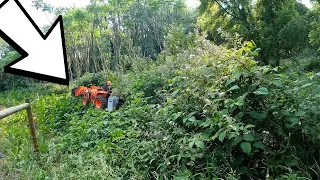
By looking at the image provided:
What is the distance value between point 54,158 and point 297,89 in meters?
2.46

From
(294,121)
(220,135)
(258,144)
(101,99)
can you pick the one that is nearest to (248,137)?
(258,144)

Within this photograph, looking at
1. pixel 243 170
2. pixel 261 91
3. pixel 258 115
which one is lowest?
pixel 243 170

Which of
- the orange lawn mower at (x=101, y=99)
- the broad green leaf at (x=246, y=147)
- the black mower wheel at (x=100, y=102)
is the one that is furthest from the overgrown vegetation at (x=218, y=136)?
the black mower wheel at (x=100, y=102)

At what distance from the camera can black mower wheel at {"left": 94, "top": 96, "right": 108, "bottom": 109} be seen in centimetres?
523

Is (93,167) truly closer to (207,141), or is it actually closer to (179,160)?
(179,160)

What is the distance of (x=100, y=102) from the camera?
17.5 ft

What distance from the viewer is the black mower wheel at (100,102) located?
17.2 feet

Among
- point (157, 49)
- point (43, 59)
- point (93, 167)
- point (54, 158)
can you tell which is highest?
point (43, 59)

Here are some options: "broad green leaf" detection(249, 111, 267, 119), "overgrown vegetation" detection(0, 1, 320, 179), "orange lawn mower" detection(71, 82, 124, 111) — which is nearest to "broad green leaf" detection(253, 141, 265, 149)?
"overgrown vegetation" detection(0, 1, 320, 179)

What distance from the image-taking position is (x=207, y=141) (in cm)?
220

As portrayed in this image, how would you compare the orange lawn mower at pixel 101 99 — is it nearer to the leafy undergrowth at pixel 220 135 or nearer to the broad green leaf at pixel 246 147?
the leafy undergrowth at pixel 220 135

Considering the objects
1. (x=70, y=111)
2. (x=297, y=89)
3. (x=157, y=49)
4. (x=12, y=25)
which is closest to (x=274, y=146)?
(x=297, y=89)

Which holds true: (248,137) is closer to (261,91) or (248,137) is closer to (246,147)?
(246,147)

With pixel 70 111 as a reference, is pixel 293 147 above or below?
above
